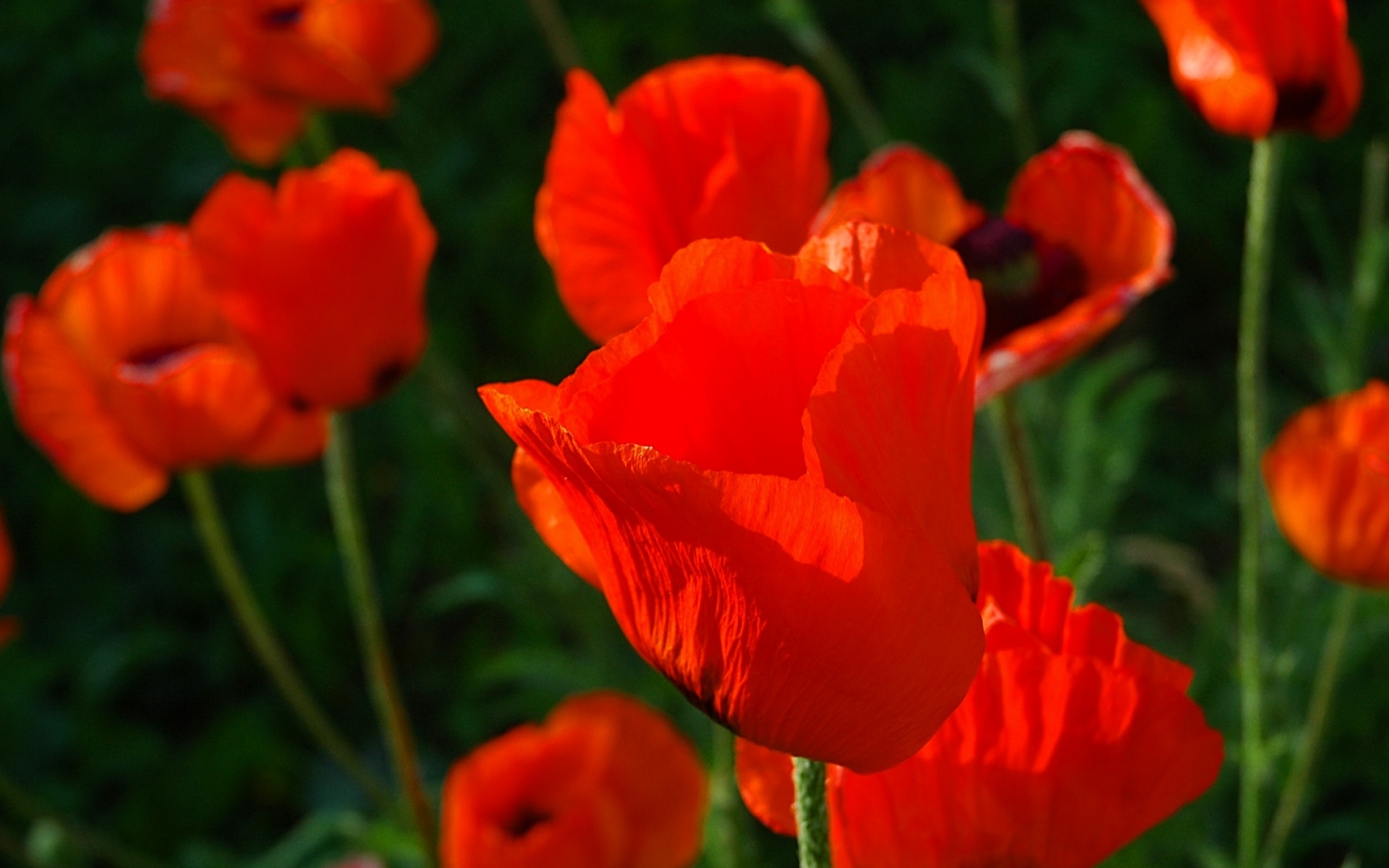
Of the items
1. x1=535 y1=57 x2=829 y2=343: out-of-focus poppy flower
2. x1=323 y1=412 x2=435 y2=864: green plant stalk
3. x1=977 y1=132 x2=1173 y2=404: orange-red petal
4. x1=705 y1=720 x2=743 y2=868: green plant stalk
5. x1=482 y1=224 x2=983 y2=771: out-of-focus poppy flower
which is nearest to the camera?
x1=482 y1=224 x2=983 y2=771: out-of-focus poppy flower

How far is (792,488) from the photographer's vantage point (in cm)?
34

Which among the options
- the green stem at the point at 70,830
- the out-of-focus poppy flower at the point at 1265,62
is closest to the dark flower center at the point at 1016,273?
the out-of-focus poppy flower at the point at 1265,62

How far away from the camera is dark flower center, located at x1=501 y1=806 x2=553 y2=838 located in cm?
97

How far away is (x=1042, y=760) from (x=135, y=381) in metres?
0.72

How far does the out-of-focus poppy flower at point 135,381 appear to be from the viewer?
98cm

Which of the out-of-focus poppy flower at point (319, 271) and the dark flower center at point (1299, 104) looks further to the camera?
the out-of-focus poppy flower at point (319, 271)

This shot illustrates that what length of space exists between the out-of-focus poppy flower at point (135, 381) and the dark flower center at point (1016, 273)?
457mm

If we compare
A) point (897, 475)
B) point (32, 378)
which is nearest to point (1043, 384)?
point (32, 378)

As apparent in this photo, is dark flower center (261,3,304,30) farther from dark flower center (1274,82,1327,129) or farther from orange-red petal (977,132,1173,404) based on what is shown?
dark flower center (1274,82,1327,129)

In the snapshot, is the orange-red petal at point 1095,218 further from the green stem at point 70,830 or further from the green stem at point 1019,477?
the green stem at point 70,830

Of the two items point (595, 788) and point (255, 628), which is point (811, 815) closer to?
point (595, 788)

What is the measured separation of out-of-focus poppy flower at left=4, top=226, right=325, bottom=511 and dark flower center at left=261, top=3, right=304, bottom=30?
399 millimetres

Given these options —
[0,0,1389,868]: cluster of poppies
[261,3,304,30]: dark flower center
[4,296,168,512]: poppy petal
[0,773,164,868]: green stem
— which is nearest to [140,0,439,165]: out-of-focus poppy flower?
[261,3,304,30]: dark flower center

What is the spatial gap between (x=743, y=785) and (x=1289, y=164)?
2.22 metres
